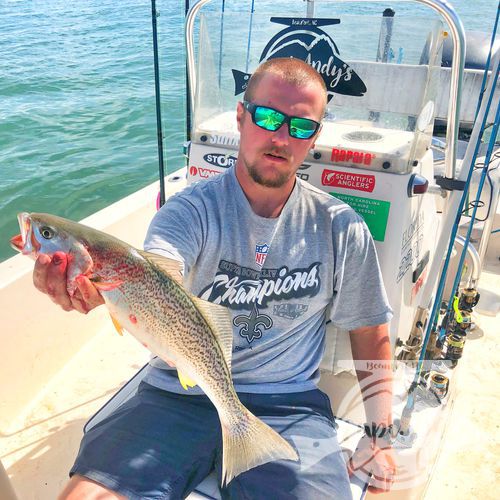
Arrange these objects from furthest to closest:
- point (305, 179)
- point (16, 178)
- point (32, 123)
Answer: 1. point (32, 123)
2. point (16, 178)
3. point (305, 179)

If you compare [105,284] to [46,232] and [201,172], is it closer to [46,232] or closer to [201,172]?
[46,232]

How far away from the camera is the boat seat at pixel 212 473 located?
1.77 meters

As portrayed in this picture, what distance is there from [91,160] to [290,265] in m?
7.36

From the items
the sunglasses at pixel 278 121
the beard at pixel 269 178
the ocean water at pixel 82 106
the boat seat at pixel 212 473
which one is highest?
the sunglasses at pixel 278 121

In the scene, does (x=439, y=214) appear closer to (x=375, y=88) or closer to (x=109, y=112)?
(x=375, y=88)

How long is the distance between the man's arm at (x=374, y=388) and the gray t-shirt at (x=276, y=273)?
0.33 feet

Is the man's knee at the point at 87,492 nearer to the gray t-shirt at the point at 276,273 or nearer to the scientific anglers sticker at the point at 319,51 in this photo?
the gray t-shirt at the point at 276,273

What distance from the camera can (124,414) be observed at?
1890 millimetres

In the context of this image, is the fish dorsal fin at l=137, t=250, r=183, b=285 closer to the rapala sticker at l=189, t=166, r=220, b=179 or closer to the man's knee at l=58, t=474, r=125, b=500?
the man's knee at l=58, t=474, r=125, b=500

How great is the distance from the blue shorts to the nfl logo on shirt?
527mm

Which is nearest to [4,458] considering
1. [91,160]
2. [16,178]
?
[16,178]

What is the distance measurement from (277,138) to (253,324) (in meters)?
0.73

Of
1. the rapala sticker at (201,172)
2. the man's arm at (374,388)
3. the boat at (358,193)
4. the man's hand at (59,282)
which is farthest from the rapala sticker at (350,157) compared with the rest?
the man's hand at (59,282)

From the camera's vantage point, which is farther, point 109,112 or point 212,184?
point 109,112
